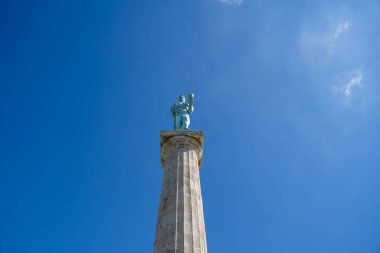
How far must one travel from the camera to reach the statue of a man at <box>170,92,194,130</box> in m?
22.7

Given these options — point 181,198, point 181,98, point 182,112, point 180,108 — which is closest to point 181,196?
point 181,198

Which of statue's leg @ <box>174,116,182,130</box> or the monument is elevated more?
statue's leg @ <box>174,116,182,130</box>

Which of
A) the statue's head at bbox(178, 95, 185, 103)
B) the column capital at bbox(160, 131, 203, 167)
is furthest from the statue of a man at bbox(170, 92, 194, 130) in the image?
the column capital at bbox(160, 131, 203, 167)

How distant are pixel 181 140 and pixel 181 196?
4.48 m

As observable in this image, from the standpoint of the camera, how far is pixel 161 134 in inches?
809

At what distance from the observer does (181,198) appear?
16359mm

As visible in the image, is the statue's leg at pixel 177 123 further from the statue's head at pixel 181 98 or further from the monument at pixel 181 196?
the statue's head at pixel 181 98

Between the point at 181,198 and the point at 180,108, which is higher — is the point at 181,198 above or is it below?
below

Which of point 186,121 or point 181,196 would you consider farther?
point 186,121

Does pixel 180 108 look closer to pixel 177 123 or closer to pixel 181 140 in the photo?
pixel 177 123

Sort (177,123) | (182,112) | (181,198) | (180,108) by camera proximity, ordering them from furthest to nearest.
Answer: (180,108) < (182,112) < (177,123) < (181,198)

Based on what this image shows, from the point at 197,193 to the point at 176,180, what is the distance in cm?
119

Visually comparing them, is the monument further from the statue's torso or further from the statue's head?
the statue's head

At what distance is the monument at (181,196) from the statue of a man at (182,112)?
64 mm
